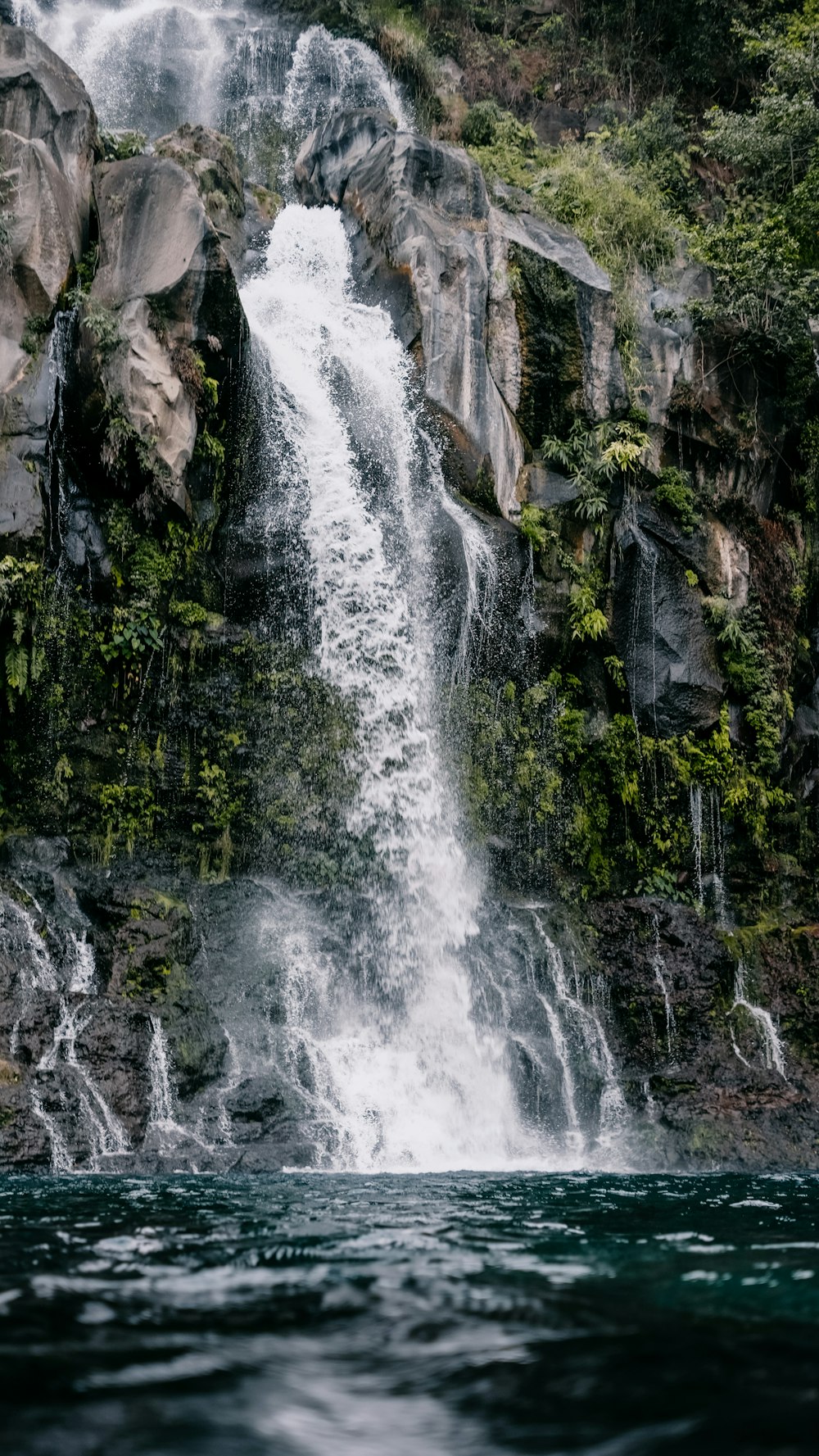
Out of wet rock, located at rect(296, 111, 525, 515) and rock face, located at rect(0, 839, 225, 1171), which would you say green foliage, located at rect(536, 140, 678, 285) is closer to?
wet rock, located at rect(296, 111, 525, 515)

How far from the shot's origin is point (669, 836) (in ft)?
50.0

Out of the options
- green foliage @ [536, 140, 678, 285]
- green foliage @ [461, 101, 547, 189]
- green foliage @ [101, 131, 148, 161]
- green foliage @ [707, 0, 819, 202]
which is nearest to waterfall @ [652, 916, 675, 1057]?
green foliage @ [536, 140, 678, 285]

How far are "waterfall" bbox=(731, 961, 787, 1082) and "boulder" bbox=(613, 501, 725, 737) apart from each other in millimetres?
3888

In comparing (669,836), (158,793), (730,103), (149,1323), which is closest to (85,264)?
(158,793)

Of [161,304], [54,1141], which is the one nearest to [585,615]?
[161,304]

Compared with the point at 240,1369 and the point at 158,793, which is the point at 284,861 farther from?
the point at 240,1369

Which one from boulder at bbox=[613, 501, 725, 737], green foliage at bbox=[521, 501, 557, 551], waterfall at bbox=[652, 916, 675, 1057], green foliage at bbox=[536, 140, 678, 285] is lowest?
waterfall at bbox=[652, 916, 675, 1057]

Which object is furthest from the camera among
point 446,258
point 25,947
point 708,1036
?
point 446,258

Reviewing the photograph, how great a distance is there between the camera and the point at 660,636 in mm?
15867

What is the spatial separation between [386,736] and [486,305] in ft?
24.2

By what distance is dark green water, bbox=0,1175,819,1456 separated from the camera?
2.56 meters

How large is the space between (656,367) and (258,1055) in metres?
13.1

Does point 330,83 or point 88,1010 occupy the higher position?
point 330,83

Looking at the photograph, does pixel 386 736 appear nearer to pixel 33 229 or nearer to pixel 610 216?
pixel 33 229
